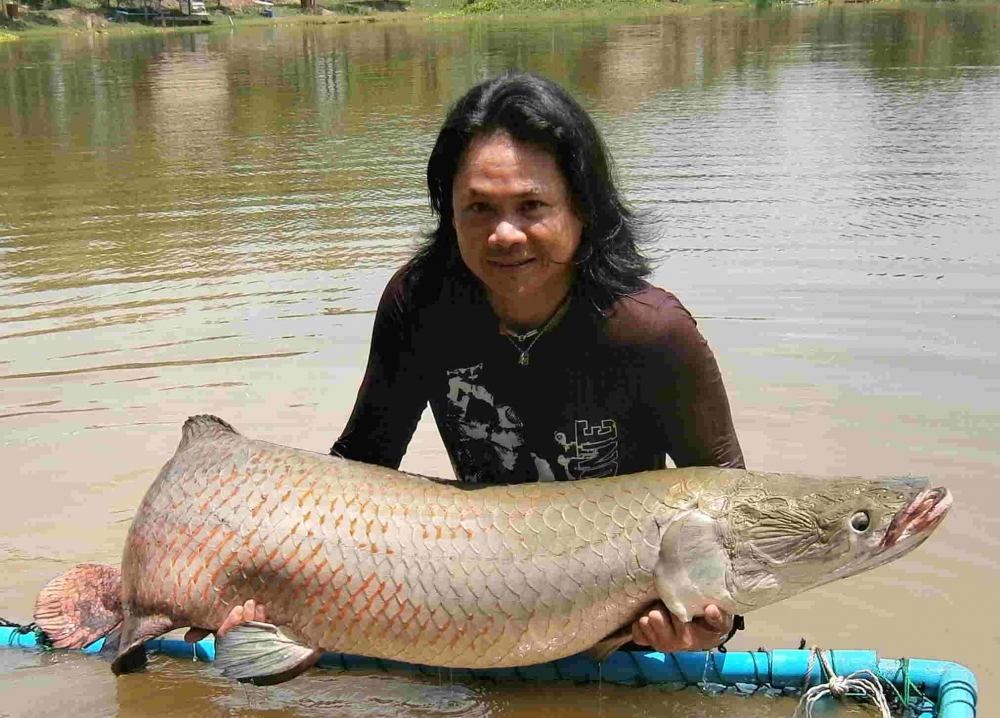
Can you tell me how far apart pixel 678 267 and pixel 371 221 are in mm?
2966

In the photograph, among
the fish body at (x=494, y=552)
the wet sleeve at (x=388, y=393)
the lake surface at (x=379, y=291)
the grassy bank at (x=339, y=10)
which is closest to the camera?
the fish body at (x=494, y=552)

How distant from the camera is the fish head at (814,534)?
271cm

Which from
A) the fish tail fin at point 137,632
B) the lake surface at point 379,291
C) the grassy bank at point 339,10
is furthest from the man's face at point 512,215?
the grassy bank at point 339,10

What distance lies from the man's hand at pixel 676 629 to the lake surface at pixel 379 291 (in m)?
0.48

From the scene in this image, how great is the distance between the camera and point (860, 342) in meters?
6.66

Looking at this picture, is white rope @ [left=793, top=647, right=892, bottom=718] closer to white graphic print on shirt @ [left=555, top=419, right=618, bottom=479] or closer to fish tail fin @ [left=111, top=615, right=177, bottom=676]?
white graphic print on shirt @ [left=555, top=419, right=618, bottom=479]

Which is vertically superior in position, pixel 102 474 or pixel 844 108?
pixel 844 108

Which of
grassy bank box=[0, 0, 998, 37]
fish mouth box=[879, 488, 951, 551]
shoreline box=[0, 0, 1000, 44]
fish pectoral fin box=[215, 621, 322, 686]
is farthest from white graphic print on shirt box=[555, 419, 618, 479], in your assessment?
grassy bank box=[0, 0, 998, 37]

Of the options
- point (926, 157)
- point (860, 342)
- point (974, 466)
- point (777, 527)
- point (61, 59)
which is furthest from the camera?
point (61, 59)

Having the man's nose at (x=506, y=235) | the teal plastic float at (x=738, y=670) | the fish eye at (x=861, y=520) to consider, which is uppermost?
the man's nose at (x=506, y=235)

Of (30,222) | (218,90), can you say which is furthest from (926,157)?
(218,90)

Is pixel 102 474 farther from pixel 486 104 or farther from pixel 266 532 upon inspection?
pixel 486 104

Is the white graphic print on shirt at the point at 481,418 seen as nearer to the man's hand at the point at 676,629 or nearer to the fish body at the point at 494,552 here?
the fish body at the point at 494,552

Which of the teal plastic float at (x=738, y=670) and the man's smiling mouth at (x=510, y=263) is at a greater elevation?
the man's smiling mouth at (x=510, y=263)
